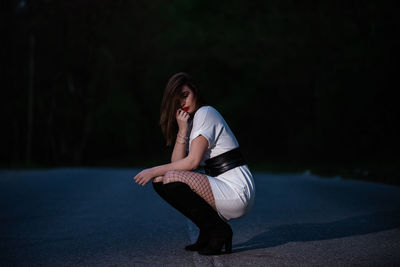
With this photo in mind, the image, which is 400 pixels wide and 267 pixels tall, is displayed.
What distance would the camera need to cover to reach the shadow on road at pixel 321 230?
17.3 ft

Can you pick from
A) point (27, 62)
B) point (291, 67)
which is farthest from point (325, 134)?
point (27, 62)

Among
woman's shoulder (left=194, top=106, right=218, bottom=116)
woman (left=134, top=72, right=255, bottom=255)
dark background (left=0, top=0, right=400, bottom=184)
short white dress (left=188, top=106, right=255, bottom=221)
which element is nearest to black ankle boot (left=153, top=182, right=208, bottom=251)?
woman (left=134, top=72, right=255, bottom=255)

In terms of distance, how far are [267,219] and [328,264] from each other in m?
2.81

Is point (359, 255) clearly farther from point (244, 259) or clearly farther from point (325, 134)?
point (325, 134)

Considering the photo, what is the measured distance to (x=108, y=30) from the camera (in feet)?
125

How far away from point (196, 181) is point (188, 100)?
0.72 m

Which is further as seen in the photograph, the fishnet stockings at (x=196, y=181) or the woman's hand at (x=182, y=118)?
the woman's hand at (x=182, y=118)

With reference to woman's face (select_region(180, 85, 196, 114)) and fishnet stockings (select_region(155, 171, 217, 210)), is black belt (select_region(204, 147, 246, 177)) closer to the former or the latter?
fishnet stockings (select_region(155, 171, 217, 210))

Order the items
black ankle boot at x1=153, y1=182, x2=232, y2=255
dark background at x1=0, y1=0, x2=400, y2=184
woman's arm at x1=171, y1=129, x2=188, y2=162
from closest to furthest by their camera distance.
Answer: black ankle boot at x1=153, y1=182, x2=232, y2=255 → woman's arm at x1=171, y1=129, x2=188, y2=162 → dark background at x1=0, y1=0, x2=400, y2=184

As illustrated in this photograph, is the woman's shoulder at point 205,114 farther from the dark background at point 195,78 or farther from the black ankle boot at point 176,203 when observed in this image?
the dark background at point 195,78

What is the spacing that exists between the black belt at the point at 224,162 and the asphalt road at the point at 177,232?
727mm

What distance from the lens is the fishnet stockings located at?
4527mm

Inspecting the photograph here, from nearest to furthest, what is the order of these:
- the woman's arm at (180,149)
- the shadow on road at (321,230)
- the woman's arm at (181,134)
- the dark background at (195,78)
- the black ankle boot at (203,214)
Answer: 1. the black ankle boot at (203,214)
2. the woman's arm at (181,134)
3. the woman's arm at (180,149)
4. the shadow on road at (321,230)
5. the dark background at (195,78)

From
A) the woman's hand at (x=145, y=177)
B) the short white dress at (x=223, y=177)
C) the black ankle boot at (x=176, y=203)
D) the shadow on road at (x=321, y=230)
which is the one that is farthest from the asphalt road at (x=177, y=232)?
the woman's hand at (x=145, y=177)
